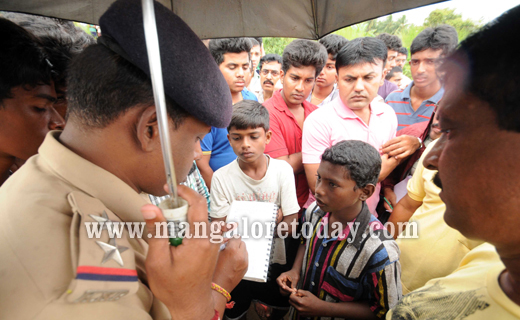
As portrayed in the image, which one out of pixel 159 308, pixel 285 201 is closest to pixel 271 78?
pixel 285 201

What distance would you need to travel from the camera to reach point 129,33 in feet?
3.31

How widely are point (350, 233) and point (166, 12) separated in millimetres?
1707

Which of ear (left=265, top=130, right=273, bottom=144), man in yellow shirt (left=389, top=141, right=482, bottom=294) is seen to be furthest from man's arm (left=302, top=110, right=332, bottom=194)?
man in yellow shirt (left=389, top=141, right=482, bottom=294)

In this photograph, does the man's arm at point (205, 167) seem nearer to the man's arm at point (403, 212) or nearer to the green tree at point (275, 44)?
the man's arm at point (403, 212)

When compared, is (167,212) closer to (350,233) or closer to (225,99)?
(225,99)

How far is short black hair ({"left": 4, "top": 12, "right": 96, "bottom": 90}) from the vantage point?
171cm

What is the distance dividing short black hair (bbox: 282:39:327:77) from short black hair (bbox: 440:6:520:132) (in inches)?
102

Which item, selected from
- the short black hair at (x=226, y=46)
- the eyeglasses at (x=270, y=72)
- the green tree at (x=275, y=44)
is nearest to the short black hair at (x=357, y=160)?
the short black hair at (x=226, y=46)

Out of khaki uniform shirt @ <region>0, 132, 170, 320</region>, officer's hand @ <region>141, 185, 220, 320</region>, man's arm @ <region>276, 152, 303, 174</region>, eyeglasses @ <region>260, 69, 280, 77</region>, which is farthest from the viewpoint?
eyeglasses @ <region>260, 69, 280, 77</region>

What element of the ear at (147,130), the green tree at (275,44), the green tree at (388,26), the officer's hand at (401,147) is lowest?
the officer's hand at (401,147)

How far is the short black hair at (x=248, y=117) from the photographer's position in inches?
107

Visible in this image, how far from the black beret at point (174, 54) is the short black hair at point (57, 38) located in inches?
26.4

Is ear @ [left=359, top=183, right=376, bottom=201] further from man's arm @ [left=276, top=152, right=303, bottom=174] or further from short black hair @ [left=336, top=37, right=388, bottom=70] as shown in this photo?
short black hair @ [left=336, top=37, right=388, bottom=70]

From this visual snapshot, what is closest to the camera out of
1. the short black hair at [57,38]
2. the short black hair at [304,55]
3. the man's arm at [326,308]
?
the short black hair at [57,38]
